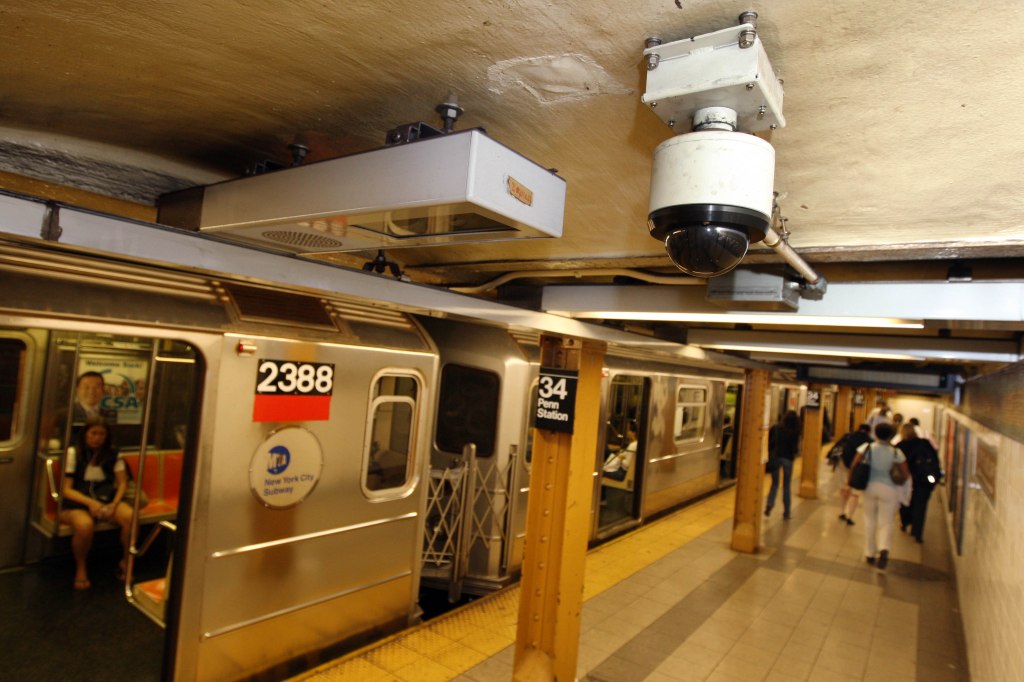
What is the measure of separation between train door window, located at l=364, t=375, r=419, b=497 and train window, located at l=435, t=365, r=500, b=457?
1.23 meters

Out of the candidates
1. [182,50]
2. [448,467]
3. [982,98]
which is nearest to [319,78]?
[182,50]

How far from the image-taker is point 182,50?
1.61m

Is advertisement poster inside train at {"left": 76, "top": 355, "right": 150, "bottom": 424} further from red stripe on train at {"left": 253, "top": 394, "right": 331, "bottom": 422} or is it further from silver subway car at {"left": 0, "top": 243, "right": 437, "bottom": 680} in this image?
red stripe on train at {"left": 253, "top": 394, "right": 331, "bottom": 422}

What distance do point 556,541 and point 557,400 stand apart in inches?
38.3

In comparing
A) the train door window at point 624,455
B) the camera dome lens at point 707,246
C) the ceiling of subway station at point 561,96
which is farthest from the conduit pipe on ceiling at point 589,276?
the train door window at point 624,455

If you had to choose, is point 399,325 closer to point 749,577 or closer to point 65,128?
point 65,128

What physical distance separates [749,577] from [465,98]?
23.9 ft

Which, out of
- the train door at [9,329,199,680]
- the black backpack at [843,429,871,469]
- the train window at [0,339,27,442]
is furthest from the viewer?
the black backpack at [843,429,871,469]

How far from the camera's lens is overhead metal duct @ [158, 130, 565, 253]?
145 centimetres

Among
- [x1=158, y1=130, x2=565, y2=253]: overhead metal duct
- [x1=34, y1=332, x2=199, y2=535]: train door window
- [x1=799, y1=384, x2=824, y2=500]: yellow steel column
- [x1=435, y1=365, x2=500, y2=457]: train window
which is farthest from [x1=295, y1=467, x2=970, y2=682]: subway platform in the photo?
[x1=799, y1=384, x2=824, y2=500]: yellow steel column

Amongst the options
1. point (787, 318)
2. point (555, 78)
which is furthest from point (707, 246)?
point (787, 318)

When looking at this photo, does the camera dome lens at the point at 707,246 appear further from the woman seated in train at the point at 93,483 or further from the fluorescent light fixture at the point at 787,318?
the woman seated in train at the point at 93,483

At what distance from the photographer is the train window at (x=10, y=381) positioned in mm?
5184

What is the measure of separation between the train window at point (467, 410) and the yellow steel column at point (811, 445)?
928 cm
